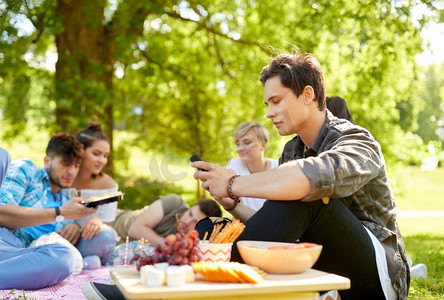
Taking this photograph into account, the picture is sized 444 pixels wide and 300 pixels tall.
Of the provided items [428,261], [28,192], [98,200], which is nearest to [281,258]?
[98,200]

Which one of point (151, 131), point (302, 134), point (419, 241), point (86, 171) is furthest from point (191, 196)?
point (302, 134)

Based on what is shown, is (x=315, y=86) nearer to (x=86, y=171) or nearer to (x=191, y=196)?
(x=86, y=171)

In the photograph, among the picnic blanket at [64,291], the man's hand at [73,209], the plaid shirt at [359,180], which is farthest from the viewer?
the man's hand at [73,209]

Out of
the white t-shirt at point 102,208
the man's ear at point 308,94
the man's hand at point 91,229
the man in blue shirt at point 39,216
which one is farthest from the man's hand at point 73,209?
the man's ear at point 308,94

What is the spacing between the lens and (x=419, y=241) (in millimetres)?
6570

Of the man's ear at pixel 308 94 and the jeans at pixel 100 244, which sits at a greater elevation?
the man's ear at pixel 308 94

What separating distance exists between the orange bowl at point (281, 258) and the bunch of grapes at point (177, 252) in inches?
6.9

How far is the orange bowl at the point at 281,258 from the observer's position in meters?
1.80

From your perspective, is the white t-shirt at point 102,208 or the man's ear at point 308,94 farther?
the white t-shirt at point 102,208

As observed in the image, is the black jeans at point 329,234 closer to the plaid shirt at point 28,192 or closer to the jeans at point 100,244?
the plaid shirt at point 28,192

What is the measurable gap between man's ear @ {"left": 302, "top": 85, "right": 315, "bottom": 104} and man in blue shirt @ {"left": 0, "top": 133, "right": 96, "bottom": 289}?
1.72 metres

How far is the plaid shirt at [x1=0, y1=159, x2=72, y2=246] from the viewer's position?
12.1 feet

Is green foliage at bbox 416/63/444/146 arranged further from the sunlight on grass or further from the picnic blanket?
the picnic blanket

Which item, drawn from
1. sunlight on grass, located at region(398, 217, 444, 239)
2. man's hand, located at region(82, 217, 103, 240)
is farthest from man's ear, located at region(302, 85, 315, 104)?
sunlight on grass, located at region(398, 217, 444, 239)
